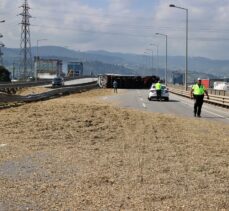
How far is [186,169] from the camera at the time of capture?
1084cm

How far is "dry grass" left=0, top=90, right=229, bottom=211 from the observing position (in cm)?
817

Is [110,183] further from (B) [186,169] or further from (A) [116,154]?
(A) [116,154]

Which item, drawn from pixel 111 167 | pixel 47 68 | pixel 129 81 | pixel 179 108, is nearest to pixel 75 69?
pixel 47 68

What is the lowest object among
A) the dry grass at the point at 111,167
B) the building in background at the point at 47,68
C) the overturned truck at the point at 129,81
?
the dry grass at the point at 111,167

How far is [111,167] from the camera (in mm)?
11023

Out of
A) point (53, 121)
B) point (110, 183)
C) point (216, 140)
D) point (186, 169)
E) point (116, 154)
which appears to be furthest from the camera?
point (53, 121)

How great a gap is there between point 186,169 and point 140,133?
6541mm

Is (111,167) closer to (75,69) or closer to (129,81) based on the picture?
(129,81)

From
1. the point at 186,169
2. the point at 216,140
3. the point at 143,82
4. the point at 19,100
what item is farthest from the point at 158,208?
the point at 143,82

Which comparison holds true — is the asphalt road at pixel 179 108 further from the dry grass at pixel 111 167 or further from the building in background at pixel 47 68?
the building in background at pixel 47 68

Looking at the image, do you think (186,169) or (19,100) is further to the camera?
(19,100)

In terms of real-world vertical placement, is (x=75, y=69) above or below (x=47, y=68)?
above

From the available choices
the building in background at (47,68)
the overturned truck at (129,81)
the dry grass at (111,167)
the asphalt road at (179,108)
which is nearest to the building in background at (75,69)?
the building in background at (47,68)

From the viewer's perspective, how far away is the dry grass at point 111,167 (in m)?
8.17
